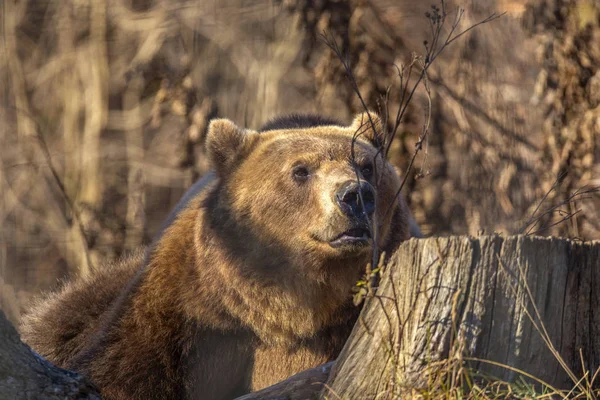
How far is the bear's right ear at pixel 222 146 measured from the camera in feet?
16.4

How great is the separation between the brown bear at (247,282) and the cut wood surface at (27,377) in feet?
3.87

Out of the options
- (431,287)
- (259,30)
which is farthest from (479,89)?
(431,287)

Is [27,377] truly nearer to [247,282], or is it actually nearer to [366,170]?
[247,282]

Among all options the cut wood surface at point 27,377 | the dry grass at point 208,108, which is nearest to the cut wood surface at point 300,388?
the cut wood surface at point 27,377

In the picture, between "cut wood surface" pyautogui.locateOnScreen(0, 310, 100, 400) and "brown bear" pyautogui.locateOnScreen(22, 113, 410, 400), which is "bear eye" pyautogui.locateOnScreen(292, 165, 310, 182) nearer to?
"brown bear" pyautogui.locateOnScreen(22, 113, 410, 400)

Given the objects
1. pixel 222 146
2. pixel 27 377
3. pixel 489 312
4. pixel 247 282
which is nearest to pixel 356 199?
pixel 247 282

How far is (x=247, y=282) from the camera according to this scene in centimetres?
464

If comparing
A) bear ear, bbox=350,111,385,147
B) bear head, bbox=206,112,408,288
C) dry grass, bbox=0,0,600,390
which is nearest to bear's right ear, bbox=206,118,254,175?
bear head, bbox=206,112,408,288

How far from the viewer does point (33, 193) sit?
34.2ft

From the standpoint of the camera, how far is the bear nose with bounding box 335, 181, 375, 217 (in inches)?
165

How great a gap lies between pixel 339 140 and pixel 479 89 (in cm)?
411

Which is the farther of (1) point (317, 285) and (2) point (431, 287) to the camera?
(1) point (317, 285)

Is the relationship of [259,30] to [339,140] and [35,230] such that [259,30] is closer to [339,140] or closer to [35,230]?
[35,230]

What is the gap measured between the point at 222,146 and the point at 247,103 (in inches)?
208
